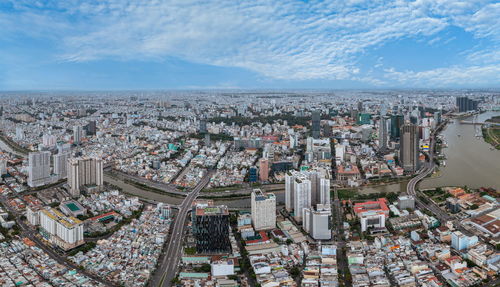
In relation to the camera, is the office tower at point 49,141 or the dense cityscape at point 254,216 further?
the office tower at point 49,141

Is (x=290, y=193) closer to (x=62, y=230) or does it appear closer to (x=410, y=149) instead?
(x=62, y=230)

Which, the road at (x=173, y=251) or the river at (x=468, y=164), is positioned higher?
the river at (x=468, y=164)

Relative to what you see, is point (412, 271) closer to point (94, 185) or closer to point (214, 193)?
point (214, 193)

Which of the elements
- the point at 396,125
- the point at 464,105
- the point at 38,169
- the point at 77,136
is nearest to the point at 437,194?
the point at 396,125

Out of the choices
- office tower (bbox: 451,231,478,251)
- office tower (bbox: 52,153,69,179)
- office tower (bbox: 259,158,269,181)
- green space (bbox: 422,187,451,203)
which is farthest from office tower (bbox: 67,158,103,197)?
green space (bbox: 422,187,451,203)

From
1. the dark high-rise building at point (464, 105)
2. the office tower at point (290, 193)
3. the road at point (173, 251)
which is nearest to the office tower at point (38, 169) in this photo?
the road at point (173, 251)

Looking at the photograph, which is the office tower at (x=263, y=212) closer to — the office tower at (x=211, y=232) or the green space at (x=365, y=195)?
the office tower at (x=211, y=232)
